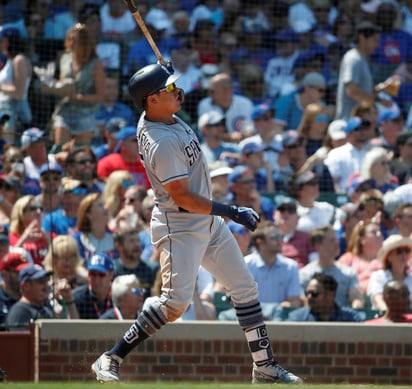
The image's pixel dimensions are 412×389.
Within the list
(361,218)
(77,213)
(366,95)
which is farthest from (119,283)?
(366,95)

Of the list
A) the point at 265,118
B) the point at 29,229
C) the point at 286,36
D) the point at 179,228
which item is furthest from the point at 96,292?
the point at 286,36

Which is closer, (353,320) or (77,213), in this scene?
(353,320)

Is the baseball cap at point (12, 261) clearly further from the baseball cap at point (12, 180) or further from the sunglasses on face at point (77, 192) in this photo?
the baseball cap at point (12, 180)

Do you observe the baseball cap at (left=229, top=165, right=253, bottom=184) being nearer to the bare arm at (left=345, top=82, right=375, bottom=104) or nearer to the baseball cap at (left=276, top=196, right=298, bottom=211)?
the baseball cap at (left=276, top=196, right=298, bottom=211)

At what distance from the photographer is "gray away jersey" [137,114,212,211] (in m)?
6.70

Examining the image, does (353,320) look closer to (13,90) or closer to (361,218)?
(361,218)

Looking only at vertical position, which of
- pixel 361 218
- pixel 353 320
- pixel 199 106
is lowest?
pixel 353 320

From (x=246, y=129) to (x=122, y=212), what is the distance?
9.45ft

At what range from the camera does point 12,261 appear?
907 centimetres

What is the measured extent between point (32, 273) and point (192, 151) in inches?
93.5

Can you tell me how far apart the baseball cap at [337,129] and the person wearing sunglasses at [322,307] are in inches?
133

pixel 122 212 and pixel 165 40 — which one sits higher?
pixel 165 40

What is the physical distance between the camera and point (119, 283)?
8.83 m

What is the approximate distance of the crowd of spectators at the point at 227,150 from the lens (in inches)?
362
